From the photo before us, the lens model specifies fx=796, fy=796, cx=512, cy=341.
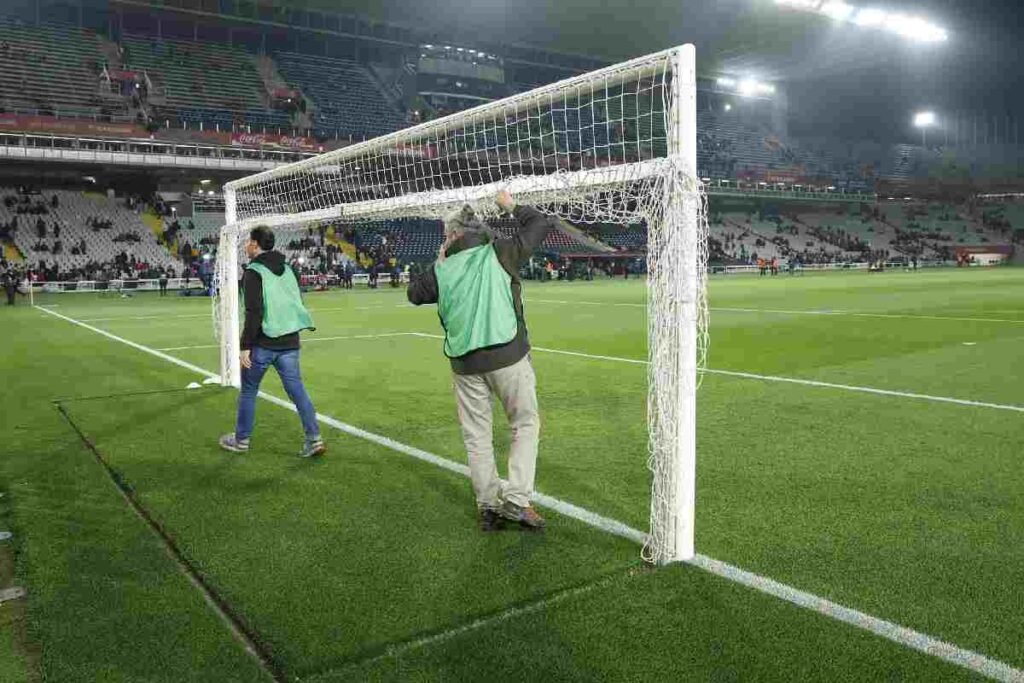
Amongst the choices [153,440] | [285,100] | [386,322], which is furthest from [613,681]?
[285,100]

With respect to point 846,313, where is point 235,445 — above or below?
above

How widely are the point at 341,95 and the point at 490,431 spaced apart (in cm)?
5380

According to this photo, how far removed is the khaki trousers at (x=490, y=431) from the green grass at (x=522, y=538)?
0.90ft

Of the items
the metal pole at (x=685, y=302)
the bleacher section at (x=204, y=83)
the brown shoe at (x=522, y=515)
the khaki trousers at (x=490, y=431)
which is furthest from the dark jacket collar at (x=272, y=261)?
the bleacher section at (x=204, y=83)

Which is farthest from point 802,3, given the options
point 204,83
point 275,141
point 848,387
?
point 848,387

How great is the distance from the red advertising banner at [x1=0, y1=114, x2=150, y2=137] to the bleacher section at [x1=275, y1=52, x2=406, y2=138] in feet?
39.7

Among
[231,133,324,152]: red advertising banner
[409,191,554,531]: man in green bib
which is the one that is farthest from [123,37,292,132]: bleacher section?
[409,191,554,531]: man in green bib

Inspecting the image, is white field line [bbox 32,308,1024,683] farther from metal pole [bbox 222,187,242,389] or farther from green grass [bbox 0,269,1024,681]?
metal pole [bbox 222,187,242,389]

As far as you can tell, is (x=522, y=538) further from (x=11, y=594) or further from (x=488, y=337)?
(x=11, y=594)

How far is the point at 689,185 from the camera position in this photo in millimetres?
4070

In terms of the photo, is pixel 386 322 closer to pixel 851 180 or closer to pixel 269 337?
pixel 269 337

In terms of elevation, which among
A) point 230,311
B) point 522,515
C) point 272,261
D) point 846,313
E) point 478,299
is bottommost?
point 846,313

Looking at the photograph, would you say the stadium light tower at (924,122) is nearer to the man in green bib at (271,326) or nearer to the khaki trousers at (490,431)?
the man in green bib at (271,326)

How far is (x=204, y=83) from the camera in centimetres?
4916
